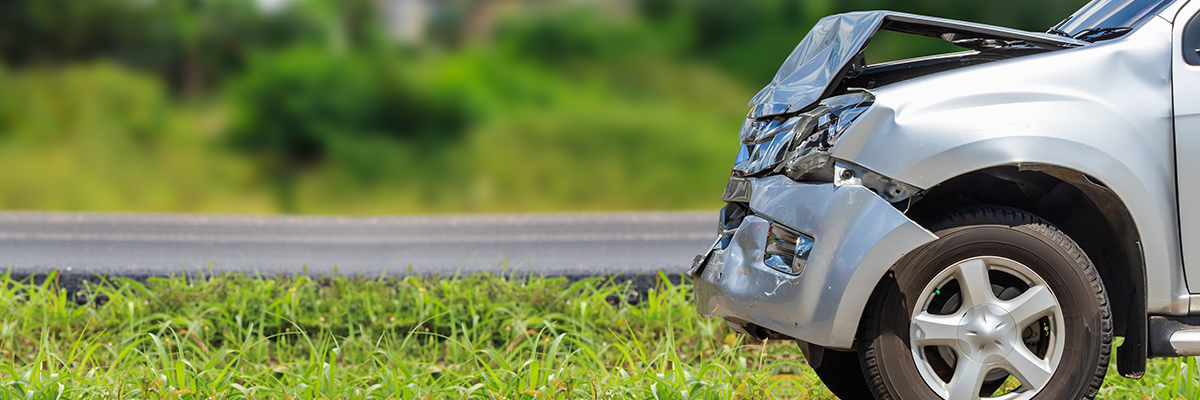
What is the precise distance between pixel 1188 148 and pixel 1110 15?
2.53ft

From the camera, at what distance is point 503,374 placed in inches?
142

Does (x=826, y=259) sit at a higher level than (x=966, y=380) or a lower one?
higher

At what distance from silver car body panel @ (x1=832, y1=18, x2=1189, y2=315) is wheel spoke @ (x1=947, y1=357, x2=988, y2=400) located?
0.61 meters

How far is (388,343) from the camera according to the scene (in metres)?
4.09

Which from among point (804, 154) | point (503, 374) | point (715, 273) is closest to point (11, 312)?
point (503, 374)

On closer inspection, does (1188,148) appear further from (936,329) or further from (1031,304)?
(936,329)

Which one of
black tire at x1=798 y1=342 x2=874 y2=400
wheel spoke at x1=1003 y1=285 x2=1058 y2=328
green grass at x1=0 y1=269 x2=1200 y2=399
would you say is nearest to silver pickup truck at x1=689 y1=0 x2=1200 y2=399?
wheel spoke at x1=1003 y1=285 x2=1058 y2=328

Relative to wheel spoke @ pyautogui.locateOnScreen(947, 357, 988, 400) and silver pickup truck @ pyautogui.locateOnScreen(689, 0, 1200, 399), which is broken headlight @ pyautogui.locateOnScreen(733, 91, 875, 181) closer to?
silver pickup truck @ pyautogui.locateOnScreen(689, 0, 1200, 399)

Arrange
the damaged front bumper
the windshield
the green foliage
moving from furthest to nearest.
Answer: the green foliage → the windshield → the damaged front bumper

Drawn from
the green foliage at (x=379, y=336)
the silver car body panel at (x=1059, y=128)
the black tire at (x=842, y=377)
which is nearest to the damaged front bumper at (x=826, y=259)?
the silver car body panel at (x=1059, y=128)

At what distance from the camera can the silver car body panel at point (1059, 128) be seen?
2572 millimetres

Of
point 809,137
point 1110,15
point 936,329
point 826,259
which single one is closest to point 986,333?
point 936,329

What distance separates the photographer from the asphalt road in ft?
20.4

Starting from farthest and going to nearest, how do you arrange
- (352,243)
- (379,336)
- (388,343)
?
(352,243) < (379,336) < (388,343)
